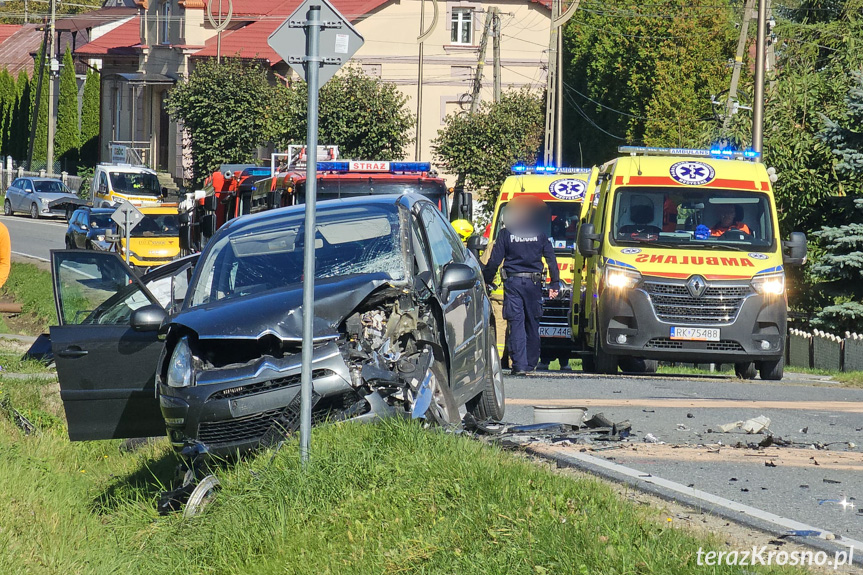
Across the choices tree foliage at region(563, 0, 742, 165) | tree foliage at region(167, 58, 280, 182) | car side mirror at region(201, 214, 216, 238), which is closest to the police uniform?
car side mirror at region(201, 214, 216, 238)

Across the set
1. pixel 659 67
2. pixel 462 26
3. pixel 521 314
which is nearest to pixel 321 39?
pixel 521 314

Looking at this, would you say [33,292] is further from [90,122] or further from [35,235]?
[90,122]

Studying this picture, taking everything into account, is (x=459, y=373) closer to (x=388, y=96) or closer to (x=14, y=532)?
(x=14, y=532)

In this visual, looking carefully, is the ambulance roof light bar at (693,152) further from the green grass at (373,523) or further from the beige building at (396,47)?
the beige building at (396,47)

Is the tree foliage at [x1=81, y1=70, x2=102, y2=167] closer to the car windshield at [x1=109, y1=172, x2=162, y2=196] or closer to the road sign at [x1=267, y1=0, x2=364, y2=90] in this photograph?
the car windshield at [x1=109, y1=172, x2=162, y2=196]

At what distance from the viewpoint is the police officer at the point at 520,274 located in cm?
1358

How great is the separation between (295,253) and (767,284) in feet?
23.6

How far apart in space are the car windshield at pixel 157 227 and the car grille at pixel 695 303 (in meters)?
19.1

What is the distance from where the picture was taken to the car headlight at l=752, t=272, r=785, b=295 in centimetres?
1377

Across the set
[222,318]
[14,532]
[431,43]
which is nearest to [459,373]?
[222,318]

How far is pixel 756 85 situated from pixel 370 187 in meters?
8.95

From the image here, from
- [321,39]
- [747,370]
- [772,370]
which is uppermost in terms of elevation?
[321,39]

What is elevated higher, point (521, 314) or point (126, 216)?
point (126, 216)

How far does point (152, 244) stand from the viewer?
30688 millimetres
